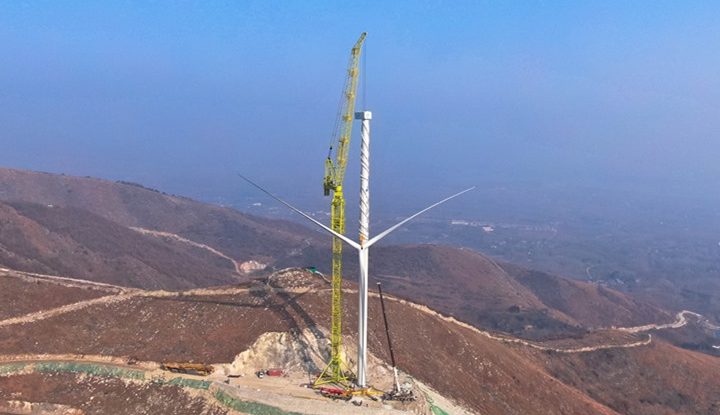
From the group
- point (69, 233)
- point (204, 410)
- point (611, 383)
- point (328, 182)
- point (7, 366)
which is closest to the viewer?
point (204, 410)

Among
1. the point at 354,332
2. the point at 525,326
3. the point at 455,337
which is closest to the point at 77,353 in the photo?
the point at 354,332

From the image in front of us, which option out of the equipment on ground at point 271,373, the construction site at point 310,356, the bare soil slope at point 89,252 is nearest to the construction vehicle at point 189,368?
the construction site at point 310,356

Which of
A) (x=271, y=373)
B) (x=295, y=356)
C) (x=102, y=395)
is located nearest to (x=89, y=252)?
(x=102, y=395)

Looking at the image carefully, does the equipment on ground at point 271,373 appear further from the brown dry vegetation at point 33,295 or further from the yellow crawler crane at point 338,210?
the brown dry vegetation at point 33,295

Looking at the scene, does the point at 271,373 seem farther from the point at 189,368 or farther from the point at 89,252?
the point at 89,252

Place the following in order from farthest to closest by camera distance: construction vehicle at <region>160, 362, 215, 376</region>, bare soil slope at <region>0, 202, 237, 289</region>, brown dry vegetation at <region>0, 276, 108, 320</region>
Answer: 1. bare soil slope at <region>0, 202, 237, 289</region>
2. brown dry vegetation at <region>0, 276, 108, 320</region>
3. construction vehicle at <region>160, 362, 215, 376</region>

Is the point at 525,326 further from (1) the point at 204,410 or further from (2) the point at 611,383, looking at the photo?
(1) the point at 204,410

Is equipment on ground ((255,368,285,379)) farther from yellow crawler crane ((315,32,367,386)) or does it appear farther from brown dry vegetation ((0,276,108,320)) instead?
brown dry vegetation ((0,276,108,320))

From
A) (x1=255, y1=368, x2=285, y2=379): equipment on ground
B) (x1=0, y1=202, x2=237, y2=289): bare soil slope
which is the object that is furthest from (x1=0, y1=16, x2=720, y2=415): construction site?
(x1=0, y1=202, x2=237, y2=289): bare soil slope
